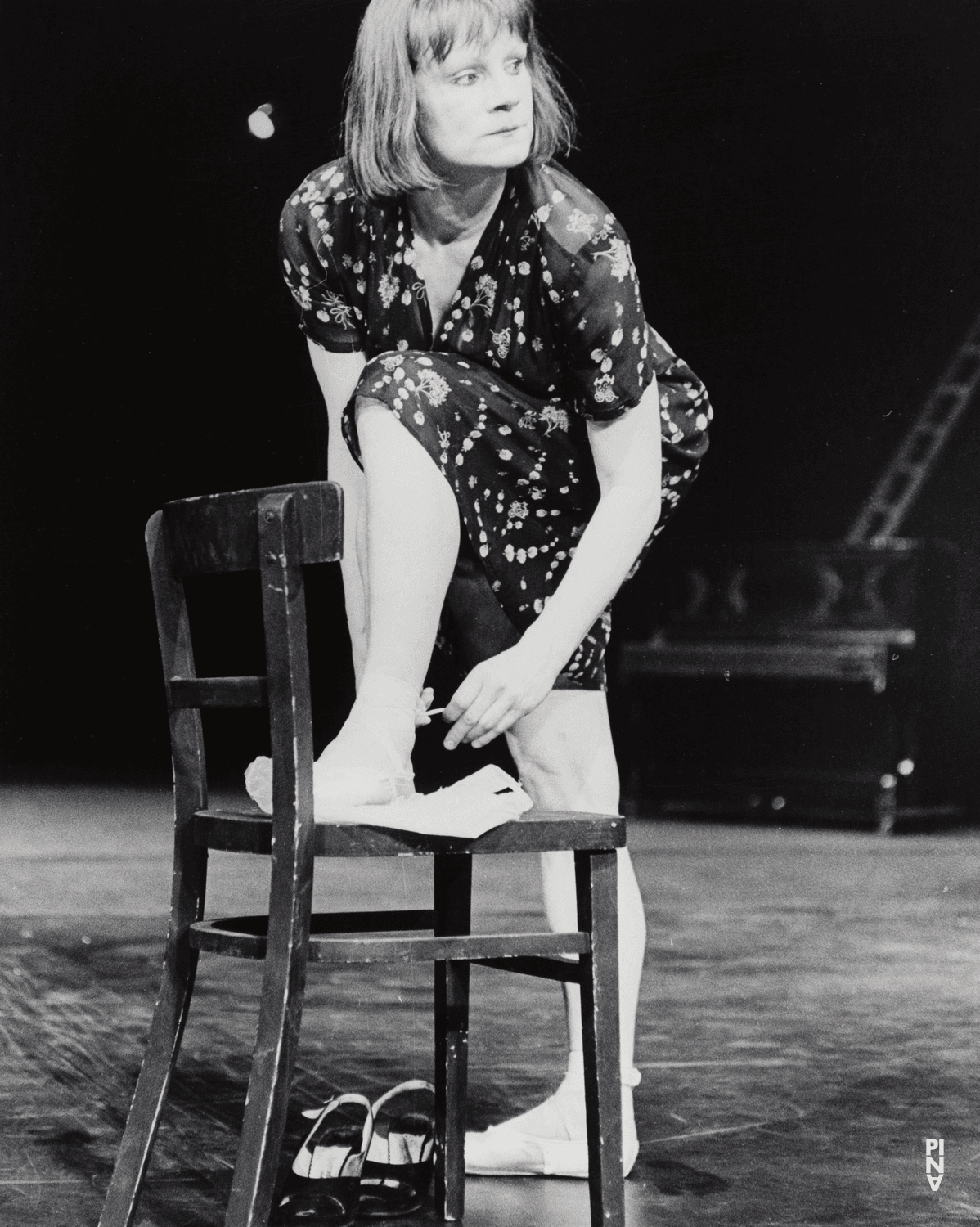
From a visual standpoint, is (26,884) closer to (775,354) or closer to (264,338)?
(264,338)

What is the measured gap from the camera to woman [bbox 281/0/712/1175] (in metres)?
1.63

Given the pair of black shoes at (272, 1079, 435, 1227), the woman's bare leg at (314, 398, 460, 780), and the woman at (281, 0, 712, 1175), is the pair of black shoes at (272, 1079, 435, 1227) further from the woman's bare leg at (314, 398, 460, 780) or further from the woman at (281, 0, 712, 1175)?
the woman's bare leg at (314, 398, 460, 780)

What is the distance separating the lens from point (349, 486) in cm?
184

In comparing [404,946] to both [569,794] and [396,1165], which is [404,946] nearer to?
[396,1165]

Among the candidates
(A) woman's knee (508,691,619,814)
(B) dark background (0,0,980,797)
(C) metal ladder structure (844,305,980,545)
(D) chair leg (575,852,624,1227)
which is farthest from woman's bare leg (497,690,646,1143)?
(C) metal ladder structure (844,305,980,545)

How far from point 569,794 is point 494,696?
369 millimetres

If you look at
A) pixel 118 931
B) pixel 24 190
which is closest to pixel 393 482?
pixel 118 931

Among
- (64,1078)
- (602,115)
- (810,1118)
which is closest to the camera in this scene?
(810,1118)

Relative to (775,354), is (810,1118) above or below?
below

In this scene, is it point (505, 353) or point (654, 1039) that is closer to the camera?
point (505, 353)

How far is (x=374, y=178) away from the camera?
5.80ft

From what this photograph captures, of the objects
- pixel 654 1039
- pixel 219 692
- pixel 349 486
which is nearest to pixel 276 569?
pixel 219 692

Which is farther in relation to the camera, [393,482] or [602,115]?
[602,115]

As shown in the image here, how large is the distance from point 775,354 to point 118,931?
2.38 meters
